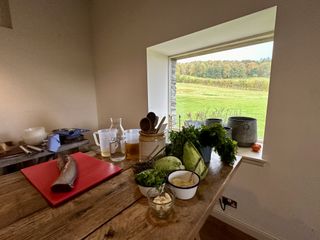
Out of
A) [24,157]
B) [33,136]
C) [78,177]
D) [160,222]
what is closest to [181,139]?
[160,222]

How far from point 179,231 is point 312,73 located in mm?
1018

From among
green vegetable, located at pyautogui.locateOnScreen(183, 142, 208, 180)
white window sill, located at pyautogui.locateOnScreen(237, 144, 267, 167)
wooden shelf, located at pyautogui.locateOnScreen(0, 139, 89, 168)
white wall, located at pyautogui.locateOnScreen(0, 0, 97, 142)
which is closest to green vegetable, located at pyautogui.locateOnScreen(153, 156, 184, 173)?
green vegetable, located at pyautogui.locateOnScreen(183, 142, 208, 180)

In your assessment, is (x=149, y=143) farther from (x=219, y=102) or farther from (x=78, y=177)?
(x=219, y=102)

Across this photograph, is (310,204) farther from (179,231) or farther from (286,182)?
(179,231)

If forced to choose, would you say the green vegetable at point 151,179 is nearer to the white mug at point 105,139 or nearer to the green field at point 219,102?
the white mug at point 105,139

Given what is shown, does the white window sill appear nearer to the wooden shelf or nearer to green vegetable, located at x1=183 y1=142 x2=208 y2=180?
green vegetable, located at x1=183 y1=142 x2=208 y2=180

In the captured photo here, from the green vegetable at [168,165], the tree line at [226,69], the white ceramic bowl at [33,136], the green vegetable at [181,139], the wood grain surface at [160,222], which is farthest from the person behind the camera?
the white ceramic bowl at [33,136]

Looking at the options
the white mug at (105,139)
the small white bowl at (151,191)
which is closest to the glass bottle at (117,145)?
the white mug at (105,139)

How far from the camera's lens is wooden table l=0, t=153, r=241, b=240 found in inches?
16.8

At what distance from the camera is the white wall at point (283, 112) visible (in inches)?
33.8

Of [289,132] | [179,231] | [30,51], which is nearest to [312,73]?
[289,132]

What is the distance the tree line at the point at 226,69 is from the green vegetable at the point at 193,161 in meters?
0.96

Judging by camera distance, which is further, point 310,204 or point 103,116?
point 103,116

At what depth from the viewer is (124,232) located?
0.43 metres
